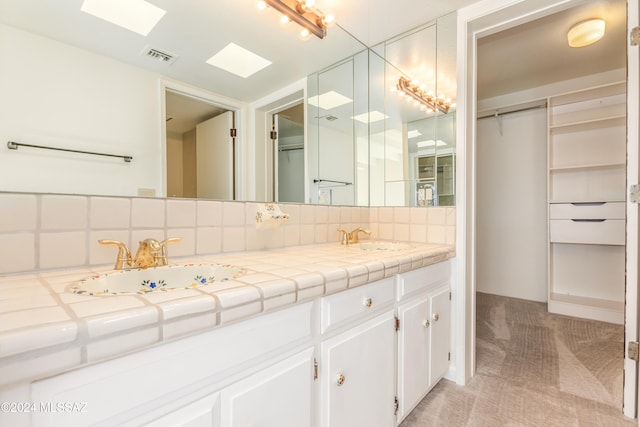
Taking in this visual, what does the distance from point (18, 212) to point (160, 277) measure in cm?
40

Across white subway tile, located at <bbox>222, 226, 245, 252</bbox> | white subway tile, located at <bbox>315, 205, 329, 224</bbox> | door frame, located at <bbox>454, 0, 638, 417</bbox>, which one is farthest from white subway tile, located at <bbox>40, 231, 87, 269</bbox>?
door frame, located at <bbox>454, 0, 638, 417</bbox>

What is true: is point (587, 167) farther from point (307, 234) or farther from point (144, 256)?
point (144, 256)

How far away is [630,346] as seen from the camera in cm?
136

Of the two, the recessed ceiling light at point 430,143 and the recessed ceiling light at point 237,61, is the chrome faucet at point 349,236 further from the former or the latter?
the recessed ceiling light at point 237,61

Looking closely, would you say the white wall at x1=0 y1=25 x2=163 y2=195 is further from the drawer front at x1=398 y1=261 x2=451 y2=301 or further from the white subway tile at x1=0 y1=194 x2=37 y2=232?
the drawer front at x1=398 y1=261 x2=451 y2=301

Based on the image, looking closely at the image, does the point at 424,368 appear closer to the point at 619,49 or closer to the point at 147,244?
the point at 147,244

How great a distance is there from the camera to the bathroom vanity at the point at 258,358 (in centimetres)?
43

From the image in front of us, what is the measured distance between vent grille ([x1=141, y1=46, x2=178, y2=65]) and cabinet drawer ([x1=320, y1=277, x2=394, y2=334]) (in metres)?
1.04

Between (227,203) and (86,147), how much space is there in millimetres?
504

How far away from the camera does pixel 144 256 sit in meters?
0.93

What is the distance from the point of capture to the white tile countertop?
0.39 m

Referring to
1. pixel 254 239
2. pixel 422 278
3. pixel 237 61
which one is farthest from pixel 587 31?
pixel 254 239

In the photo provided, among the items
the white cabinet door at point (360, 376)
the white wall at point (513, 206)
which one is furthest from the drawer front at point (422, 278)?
the white wall at point (513, 206)

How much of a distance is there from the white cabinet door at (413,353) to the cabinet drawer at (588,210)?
7.70 feet
